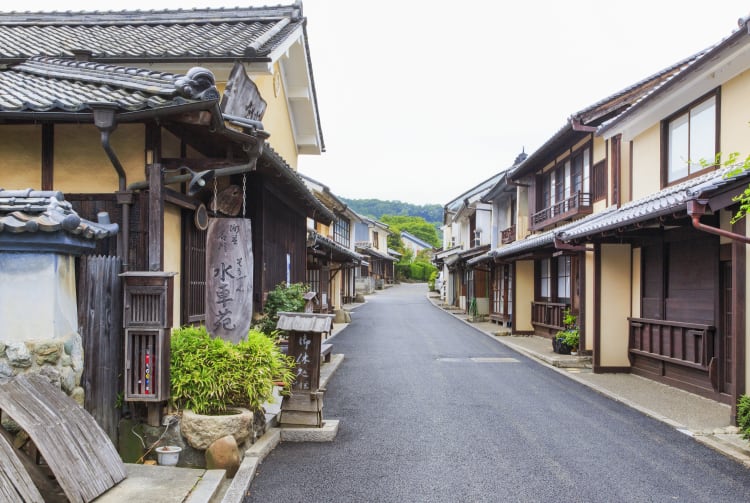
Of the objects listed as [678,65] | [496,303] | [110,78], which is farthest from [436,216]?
[110,78]

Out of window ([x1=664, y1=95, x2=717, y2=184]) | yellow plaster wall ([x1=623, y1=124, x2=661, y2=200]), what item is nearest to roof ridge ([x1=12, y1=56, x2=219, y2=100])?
window ([x1=664, y1=95, x2=717, y2=184])

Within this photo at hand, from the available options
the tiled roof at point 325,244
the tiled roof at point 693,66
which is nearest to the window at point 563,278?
the tiled roof at point 693,66

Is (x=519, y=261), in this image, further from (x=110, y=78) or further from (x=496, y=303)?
(x=110, y=78)

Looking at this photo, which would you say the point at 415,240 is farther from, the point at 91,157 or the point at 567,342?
the point at 91,157

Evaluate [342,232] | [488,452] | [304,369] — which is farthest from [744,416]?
[342,232]

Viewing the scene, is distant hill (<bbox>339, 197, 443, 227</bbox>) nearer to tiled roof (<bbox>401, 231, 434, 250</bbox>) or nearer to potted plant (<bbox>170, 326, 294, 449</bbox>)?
tiled roof (<bbox>401, 231, 434, 250</bbox>)

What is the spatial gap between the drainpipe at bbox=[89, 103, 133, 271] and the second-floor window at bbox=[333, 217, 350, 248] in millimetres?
33155

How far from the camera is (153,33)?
14.3 m

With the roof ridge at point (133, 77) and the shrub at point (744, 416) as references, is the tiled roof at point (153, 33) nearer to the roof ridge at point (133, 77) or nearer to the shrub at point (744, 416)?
the roof ridge at point (133, 77)

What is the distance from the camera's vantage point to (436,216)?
13650cm

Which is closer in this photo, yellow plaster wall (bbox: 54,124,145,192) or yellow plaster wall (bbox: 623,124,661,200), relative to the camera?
yellow plaster wall (bbox: 54,124,145,192)

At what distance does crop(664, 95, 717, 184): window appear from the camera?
11.2 metres

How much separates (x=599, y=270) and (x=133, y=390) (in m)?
10.7

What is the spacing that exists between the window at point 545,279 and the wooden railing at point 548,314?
0.46m
